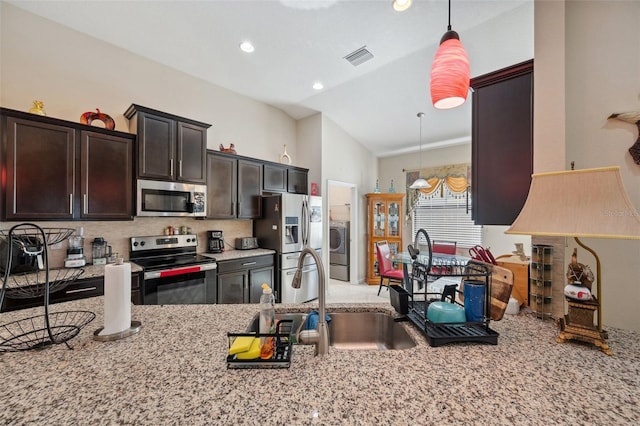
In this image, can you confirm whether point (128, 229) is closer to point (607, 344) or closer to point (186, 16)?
point (186, 16)

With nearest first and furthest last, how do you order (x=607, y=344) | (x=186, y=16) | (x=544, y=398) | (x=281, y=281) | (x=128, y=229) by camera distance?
1. (x=544, y=398)
2. (x=607, y=344)
3. (x=186, y=16)
4. (x=128, y=229)
5. (x=281, y=281)

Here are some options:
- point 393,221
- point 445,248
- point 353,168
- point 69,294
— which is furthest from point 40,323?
point 393,221

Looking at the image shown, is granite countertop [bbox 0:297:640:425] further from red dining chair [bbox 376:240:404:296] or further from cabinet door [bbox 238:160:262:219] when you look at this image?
red dining chair [bbox 376:240:404:296]

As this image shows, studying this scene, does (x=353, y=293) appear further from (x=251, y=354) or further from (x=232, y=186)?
(x=251, y=354)

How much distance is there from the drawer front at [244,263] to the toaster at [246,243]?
16.1 inches

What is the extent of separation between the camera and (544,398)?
683 millimetres

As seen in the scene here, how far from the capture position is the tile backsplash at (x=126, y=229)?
2.46 m

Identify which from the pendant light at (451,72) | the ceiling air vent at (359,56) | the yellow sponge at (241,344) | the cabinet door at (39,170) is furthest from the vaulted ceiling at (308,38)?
the yellow sponge at (241,344)

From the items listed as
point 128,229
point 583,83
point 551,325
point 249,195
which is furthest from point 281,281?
point 583,83

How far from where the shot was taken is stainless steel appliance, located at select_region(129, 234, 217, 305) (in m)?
2.49

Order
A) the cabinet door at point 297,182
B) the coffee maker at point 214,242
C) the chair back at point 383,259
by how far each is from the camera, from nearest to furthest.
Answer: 1. the coffee maker at point 214,242
2. the cabinet door at point 297,182
3. the chair back at point 383,259

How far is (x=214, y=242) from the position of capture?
11.6 feet

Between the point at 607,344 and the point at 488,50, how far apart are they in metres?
3.26

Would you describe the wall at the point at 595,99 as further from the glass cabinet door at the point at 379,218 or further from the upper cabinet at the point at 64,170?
the glass cabinet door at the point at 379,218
